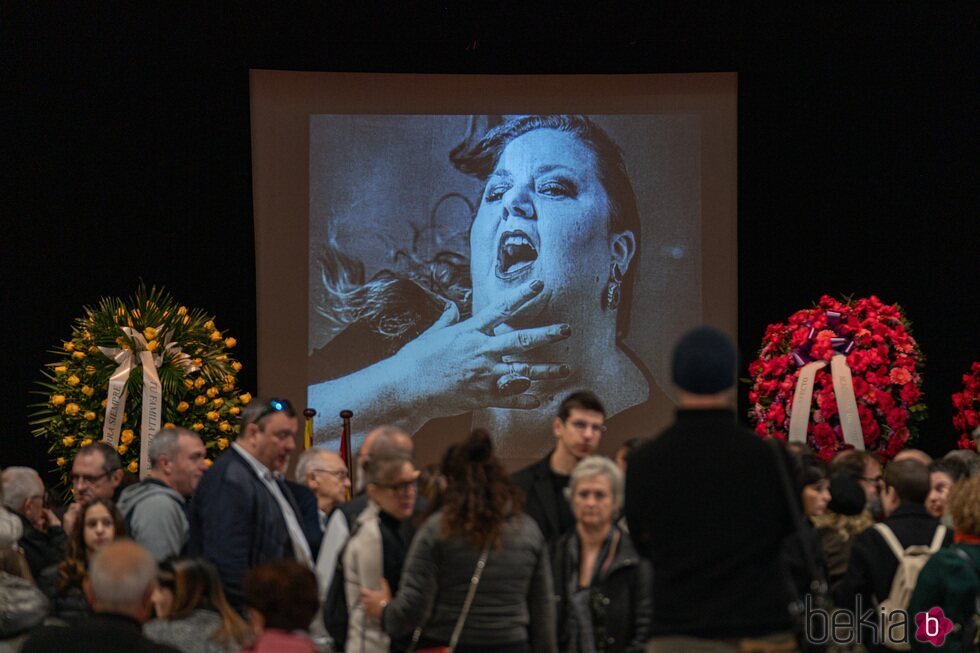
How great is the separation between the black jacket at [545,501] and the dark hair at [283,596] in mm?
1419

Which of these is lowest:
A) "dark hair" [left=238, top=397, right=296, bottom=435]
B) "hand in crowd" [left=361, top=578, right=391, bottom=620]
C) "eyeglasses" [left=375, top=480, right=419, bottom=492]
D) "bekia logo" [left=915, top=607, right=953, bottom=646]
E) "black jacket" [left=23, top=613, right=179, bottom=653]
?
"bekia logo" [left=915, top=607, right=953, bottom=646]

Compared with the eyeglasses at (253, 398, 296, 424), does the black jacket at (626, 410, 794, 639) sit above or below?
below

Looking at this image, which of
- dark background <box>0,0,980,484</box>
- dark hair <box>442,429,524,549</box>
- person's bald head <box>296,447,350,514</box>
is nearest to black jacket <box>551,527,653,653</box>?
dark hair <box>442,429,524,549</box>

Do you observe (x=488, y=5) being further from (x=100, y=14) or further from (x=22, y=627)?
(x=22, y=627)

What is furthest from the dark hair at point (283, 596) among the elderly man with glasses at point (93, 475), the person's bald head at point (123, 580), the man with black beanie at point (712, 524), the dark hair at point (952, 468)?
the dark hair at point (952, 468)

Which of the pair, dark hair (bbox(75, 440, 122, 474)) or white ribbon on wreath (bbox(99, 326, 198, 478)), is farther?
white ribbon on wreath (bbox(99, 326, 198, 478))

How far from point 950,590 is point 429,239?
649 centimetres

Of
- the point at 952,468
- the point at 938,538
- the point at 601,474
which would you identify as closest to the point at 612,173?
the point at 952,468

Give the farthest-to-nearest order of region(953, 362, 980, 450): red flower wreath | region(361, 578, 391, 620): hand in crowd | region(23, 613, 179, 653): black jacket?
region(953, 362, 980, 450): red flower wreath < region(361, 578, 391, 620): hand in crowd < region(23, 613, 179, 653): black jacket

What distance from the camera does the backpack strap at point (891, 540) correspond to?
4.54m

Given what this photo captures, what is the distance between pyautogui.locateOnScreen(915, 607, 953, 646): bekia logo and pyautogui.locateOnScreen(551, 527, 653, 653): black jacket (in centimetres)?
88

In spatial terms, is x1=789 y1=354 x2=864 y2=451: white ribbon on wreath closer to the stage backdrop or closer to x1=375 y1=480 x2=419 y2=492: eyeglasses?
the stage backdrop

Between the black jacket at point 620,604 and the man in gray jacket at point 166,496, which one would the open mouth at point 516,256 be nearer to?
the man in gray jacket at point 166,496

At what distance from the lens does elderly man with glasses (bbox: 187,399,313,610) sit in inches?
180
